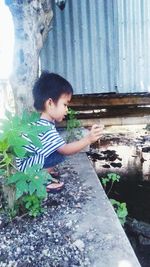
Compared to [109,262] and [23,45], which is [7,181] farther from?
[23,45]

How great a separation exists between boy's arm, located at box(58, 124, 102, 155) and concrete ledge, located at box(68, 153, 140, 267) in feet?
1.58

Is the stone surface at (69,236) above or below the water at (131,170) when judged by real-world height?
above

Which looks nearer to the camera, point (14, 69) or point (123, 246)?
point (123, 246)


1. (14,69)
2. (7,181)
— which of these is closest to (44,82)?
(14,69)

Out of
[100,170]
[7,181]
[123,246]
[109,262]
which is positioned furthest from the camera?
[100,170]

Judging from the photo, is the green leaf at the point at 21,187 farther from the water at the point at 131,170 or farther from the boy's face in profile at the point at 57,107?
the water at the point at 131,170

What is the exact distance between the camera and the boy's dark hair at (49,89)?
10.8 ft

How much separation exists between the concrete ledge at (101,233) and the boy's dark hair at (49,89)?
0.96 m

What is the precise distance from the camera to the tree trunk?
374 centimetres

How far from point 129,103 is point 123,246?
4.28 m

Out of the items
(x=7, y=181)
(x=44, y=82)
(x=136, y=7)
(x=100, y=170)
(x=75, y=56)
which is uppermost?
(x=136, y=7)

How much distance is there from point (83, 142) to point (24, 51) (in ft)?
4.44

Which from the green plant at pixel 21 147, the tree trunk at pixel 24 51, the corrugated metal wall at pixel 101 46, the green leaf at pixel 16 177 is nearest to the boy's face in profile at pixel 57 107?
the tree trunk at pixel 24 51

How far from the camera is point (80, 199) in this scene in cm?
321
